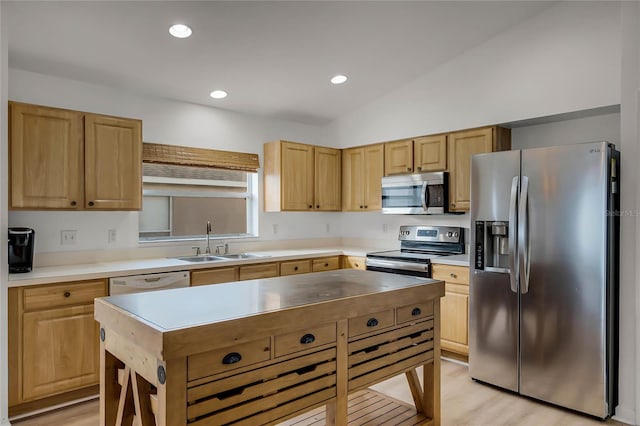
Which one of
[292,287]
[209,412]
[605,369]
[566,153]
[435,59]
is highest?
[435,59]

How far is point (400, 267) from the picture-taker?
4.08 meters

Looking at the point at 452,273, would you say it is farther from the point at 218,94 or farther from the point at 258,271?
the point at 218,94

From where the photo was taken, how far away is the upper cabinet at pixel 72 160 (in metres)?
2.91

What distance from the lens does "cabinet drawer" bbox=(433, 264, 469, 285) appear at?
143 inches

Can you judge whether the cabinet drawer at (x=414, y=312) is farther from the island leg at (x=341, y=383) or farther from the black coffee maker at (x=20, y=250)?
the black coffee maker at (x=20, y=250)

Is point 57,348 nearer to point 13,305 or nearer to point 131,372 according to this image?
point 13,305

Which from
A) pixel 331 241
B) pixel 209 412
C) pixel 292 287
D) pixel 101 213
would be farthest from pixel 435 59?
pixel 209 412

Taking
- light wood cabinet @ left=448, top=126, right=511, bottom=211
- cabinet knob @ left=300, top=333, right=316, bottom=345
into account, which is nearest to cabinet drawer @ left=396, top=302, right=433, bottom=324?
cabinet knob @ left=300, top=333, right=316, bottom=345

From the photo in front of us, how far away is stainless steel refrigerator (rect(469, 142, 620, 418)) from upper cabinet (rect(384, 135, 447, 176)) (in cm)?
89

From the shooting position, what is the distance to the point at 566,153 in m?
2.86

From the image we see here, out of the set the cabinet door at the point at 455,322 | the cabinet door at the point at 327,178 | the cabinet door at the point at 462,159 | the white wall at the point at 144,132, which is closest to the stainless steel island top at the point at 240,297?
the cabinet door at the point at 455,322

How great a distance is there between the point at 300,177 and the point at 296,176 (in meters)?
0.06

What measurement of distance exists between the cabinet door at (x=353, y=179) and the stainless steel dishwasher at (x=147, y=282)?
7.45 feet

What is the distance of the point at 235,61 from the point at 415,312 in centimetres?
248
